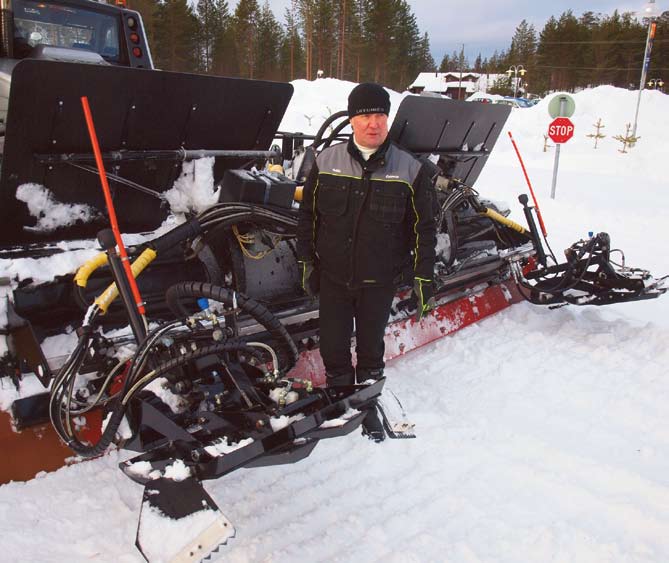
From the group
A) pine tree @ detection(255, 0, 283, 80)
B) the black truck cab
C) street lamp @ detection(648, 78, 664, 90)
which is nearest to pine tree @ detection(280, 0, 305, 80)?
pine tree @ detection(255, 0, 283, 80)

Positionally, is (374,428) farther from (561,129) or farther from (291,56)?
(291,56)

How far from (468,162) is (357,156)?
9.90 ft

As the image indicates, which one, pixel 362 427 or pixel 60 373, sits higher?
pixel 60 373

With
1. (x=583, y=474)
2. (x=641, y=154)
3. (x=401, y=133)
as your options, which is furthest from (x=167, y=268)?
(x=641, y=154)

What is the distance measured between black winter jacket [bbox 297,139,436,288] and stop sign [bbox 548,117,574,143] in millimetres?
8353

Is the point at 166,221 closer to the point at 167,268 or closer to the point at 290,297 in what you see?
the point at 167,268

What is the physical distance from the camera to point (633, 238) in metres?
8.47

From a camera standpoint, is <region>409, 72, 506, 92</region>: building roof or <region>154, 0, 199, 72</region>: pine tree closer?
<region>154, 0, 199, 72</region>: pine tree

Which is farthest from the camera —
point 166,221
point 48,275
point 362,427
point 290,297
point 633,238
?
point 633,238

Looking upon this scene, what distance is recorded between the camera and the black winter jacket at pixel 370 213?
2.98m

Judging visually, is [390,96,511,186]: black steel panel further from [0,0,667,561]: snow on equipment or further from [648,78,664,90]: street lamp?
[648,78,664,90]: street lamp

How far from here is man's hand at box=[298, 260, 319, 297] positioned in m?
3.32

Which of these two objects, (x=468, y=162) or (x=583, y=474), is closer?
(x=583, y=474)

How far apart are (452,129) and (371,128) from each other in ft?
7.97
